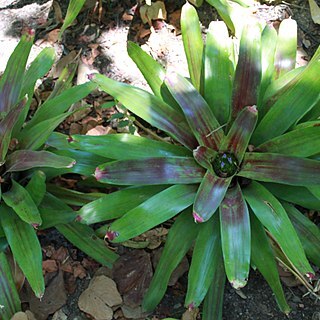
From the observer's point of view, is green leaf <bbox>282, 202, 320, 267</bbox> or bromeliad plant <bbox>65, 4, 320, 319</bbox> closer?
bromeliad plant <bbox>65, 4, 320, 319</bbox>

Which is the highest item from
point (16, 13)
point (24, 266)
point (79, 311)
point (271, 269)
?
point (16, 13)

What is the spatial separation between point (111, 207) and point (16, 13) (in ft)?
6.10

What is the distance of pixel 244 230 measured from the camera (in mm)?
1975

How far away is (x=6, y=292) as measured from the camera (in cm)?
228

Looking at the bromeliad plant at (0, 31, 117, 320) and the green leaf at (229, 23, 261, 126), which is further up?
the green leaf at (229, 23, 261, 126)

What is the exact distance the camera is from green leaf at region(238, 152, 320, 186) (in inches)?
76.7

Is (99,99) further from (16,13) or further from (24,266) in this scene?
(24,266)

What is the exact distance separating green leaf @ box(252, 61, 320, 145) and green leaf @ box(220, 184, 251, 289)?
0.32m

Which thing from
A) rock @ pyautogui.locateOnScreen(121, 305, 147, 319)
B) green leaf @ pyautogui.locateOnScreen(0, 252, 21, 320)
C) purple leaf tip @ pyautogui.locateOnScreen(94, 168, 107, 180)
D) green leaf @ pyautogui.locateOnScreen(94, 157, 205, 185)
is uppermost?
purple leaf tip @ pyautogui.locateOnScreen(94, 168, 107, 180)

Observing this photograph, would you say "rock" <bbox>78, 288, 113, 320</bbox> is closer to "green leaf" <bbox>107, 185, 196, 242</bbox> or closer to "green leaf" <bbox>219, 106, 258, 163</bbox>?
"green leaf" <bbox>107, 185, 196, 242</bbox>

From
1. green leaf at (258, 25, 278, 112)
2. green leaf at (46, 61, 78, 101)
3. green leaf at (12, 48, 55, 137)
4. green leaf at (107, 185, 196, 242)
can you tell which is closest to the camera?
green leaf at (107, 185, 196, 242)

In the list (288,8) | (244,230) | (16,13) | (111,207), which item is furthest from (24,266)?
(288,8)

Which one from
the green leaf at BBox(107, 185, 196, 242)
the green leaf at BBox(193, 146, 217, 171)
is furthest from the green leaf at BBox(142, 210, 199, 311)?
the green leaf at BBox(193, 146, 217, 171)

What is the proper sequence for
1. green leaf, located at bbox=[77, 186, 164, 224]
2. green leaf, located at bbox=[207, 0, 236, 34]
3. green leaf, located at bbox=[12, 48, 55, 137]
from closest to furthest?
green leaf, located at bbox=[77, 186, 164, 224]
green leaf, located at bbox=[12, 48, 55, 137]
green leaf, located at bbox=[207, 0, 236, 34]
